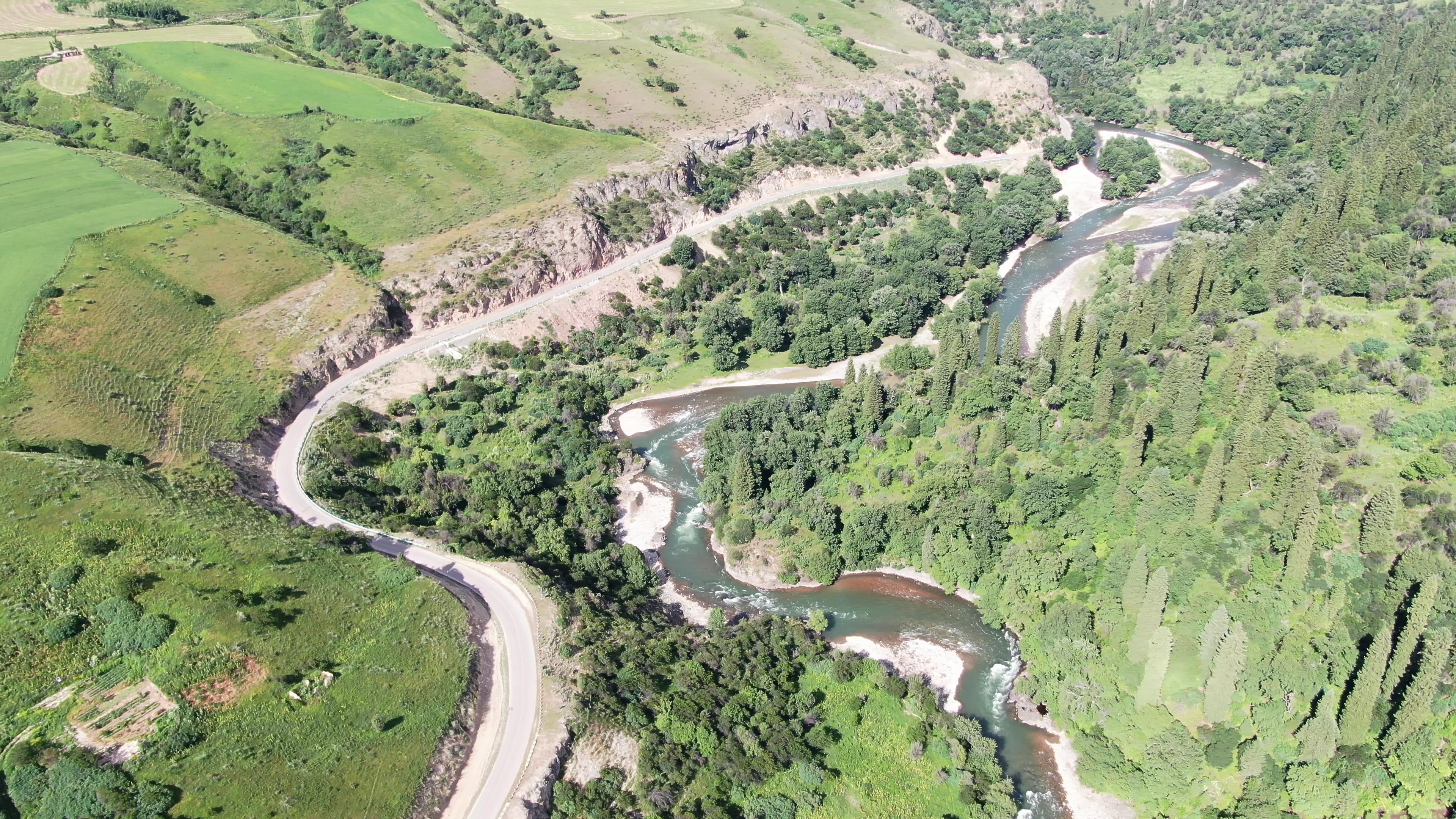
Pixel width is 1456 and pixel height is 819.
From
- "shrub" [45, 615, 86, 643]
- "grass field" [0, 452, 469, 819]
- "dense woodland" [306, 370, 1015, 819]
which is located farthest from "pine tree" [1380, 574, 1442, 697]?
"shrub" [45, 615, 86, 643]

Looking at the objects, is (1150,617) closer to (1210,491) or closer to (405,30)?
(1210,491)

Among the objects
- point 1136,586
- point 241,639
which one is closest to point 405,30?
point 241,639

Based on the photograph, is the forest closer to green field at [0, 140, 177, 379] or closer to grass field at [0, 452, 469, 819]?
grass field at [0, 452, 469, 819]

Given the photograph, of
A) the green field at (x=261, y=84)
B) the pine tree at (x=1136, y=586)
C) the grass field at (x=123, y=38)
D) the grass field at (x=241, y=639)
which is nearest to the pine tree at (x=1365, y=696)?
the pine tree at (x=1136, y=586)

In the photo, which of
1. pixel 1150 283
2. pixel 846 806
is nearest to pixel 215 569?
pixel 846 806

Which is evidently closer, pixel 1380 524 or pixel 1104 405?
pixel 1380 524

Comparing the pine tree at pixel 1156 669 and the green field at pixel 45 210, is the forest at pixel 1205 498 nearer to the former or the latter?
the pine tree at pixel 1156 669
